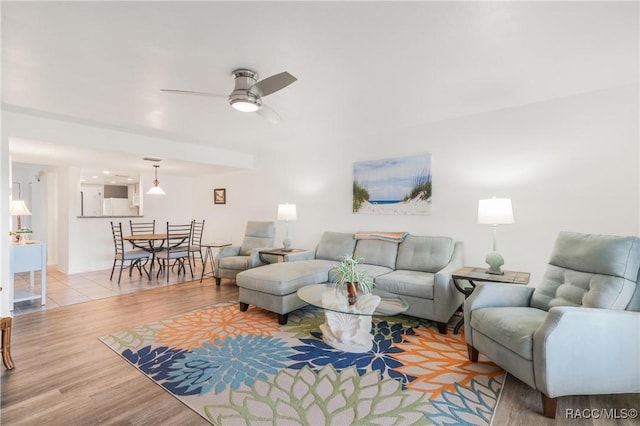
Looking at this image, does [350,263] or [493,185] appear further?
[493,185]

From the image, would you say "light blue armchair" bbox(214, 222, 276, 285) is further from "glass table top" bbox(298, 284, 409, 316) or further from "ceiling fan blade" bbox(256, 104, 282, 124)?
"ceiling fan blade" bbox(256, 104, 282, 124)

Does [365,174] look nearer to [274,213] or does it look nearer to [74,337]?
[274,213]

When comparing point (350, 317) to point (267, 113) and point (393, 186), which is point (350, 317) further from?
point (393, 186)

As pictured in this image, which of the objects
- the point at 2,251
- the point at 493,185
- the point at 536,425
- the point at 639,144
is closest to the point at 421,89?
the point at 493,185

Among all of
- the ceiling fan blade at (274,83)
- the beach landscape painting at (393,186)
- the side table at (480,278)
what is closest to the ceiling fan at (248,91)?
the ceiling fan blade at (274,83)

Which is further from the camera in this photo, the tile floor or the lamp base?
the tile floor

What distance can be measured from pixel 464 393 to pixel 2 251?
442 centimetres

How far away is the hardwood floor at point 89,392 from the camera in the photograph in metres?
1.72

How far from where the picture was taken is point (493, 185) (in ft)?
11.3

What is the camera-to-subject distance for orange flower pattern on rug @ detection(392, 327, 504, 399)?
2.07m

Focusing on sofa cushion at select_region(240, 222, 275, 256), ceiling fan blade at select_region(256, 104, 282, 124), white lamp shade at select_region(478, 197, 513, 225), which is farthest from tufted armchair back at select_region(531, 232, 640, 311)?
sofa cushion at select_region(240, 222, 275, 256)

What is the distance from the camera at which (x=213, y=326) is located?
305 centimetres

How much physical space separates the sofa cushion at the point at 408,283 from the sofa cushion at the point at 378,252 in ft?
1.40

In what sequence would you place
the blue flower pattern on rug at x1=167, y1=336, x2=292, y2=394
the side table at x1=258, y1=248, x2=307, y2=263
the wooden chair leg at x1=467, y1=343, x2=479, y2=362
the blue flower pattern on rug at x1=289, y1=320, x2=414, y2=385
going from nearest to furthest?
the blue flower pattern on rug at x1=167, y1=336, x2=292, y2=394
the blue flower pattern on rug at x1=289, y1=320, x2=414, y2=385
the wooden chair leg at x1=467, y1=343, x2=479, y2=362
the side table at x1=258, y1=248, x2=307, y2=263
